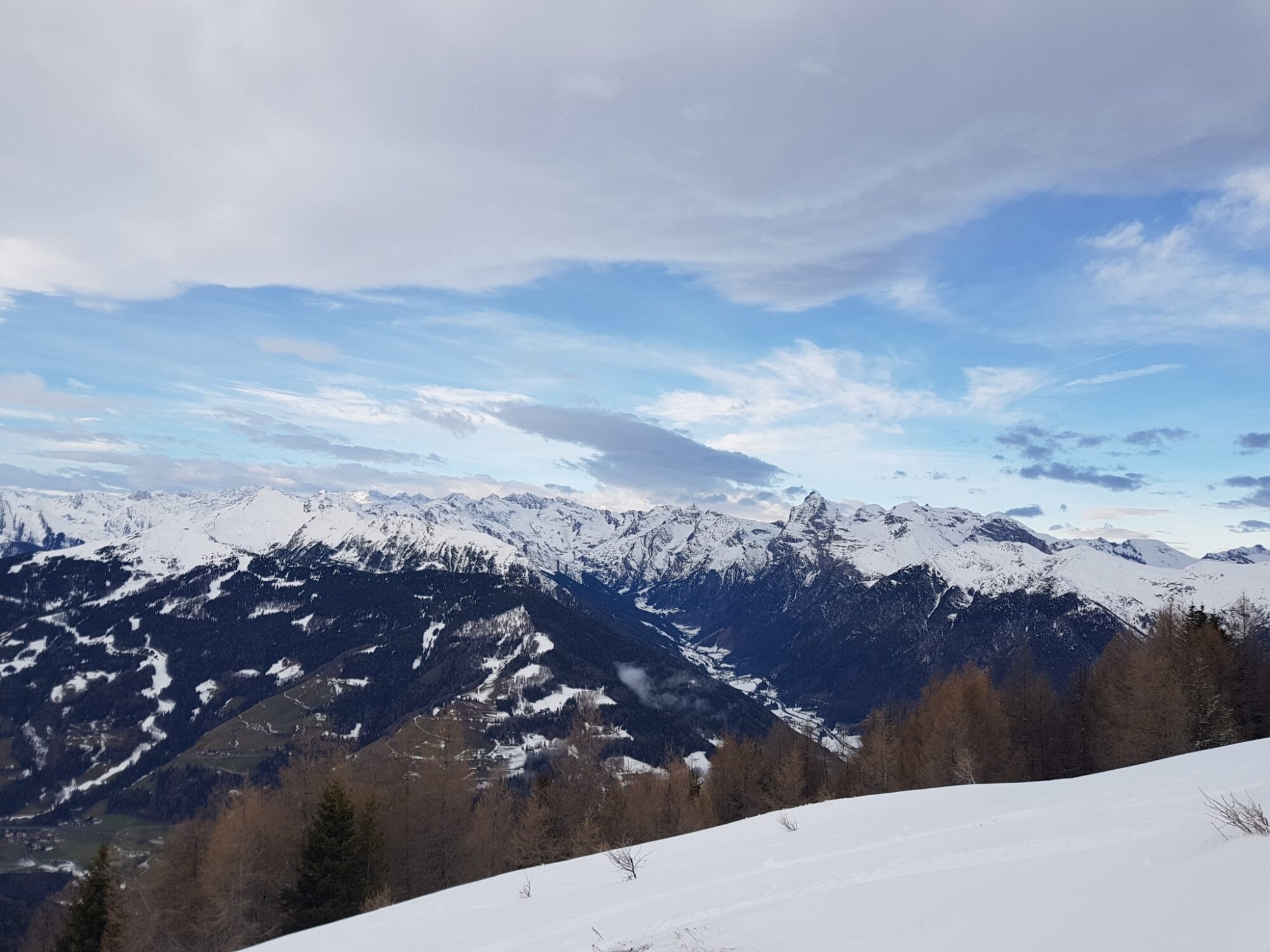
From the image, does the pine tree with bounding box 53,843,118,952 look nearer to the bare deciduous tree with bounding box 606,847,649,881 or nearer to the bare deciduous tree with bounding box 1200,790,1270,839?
the bare deciduous tree with bounding box 606,847,649,881

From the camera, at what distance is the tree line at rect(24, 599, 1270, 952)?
36281 millimetres

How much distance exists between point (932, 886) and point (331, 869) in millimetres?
37566

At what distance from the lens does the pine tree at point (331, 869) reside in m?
35.2

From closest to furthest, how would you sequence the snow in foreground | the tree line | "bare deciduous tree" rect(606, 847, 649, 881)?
the snow in foreground
"bare deciduous tree" rect(606, 847, 649, 881)
the tree line

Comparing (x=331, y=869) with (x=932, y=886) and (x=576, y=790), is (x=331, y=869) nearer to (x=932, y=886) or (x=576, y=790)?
(x=576, y=790)

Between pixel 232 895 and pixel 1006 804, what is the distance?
3986 centimetres

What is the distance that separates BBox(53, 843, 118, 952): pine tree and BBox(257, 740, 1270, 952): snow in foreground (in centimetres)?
2420

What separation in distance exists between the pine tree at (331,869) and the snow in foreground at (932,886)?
1966 centimetres

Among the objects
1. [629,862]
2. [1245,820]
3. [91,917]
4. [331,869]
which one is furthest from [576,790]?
[1245,820]

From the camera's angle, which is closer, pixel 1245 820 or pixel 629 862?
pixel 1245 820

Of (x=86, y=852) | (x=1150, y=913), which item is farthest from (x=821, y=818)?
(x=86, y=852)

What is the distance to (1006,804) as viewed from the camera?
14.7m

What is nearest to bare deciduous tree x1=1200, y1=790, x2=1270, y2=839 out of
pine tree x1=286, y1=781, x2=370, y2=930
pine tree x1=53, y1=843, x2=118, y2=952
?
pine tree x1=286, y1=781, x2=370, y2=930

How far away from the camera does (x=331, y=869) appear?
36031mm
